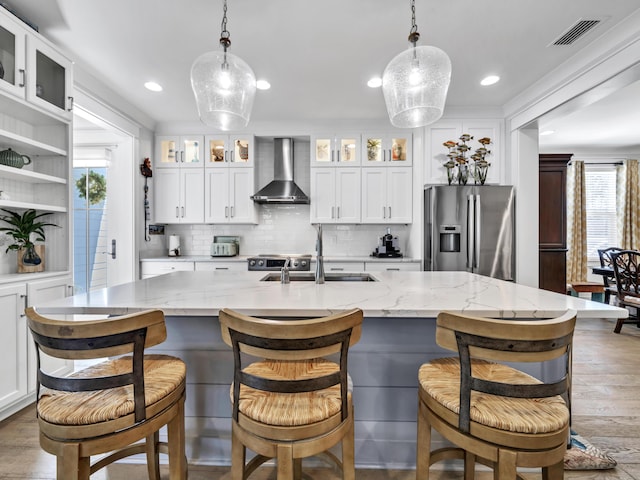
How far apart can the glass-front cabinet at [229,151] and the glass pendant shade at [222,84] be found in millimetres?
2683

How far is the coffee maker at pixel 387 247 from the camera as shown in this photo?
13.9 feet

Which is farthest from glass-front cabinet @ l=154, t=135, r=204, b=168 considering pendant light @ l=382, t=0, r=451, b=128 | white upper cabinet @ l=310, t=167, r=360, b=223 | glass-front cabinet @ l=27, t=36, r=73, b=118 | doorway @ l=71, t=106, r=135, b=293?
pendant light @ l=382, t=0, r=451, b=128

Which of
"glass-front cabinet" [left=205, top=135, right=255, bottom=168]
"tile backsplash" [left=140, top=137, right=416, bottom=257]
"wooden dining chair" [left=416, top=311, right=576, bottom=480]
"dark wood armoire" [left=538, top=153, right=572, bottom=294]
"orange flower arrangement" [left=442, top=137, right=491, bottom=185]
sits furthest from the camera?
"tile backsplash" [left=140, top=137, right=416, bottom=257]

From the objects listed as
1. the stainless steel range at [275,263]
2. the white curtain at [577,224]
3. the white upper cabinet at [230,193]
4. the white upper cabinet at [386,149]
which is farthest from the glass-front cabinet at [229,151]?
the white curtain at [577,224]

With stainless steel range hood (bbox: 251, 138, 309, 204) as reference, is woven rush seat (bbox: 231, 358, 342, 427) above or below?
below

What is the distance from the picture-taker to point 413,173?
13.9ft

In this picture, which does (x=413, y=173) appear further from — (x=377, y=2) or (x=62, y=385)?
(x=62, y=385)

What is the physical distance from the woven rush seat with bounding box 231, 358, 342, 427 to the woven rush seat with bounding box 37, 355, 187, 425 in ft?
0.93

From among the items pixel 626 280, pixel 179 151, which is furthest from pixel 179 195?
pixel 626 280

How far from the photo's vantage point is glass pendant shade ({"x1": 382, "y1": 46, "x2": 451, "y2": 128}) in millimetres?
1535

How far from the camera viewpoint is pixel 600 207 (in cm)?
591

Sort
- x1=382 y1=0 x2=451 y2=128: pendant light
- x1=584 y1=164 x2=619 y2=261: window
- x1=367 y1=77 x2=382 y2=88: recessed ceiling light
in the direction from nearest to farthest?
x1=382 y1=0 x2=451 y2=128: pendant light → x1=367 y1=77 x2=382 y2=88: recessed ceiling light → x1=584 y1=164 x2=619 y2=261: window

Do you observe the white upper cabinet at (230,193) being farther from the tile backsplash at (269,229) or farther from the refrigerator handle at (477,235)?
the refrigerator handle at (477,235)

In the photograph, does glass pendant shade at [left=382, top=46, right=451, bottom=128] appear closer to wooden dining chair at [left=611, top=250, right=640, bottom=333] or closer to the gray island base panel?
the gray island base panel
